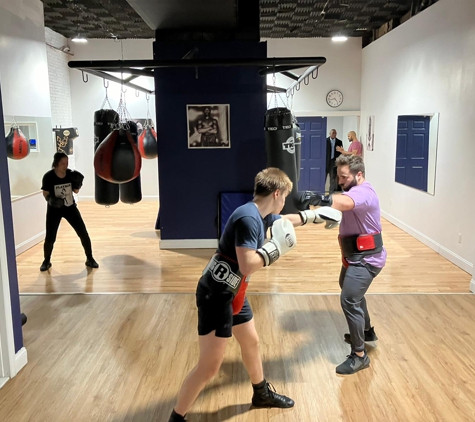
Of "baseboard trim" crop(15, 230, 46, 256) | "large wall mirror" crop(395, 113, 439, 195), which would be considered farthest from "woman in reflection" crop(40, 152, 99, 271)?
"large wall mirror" crop(395, 113, 439, 195)

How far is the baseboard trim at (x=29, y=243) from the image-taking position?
20.1 feet

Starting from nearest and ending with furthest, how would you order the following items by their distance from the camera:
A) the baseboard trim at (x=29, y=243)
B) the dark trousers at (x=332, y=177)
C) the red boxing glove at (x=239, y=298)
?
the red boxing glove at (x=239, y=298)
the baseboard trim at (x=29, y=243)
the dark trousers at (x=332, y=177)

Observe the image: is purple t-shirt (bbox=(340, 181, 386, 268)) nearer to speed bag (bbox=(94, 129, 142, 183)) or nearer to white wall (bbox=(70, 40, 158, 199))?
speed bag (bbox=(94, 129, 142, 183))

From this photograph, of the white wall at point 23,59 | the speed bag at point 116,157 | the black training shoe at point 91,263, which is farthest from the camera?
the white wall at point 23,59

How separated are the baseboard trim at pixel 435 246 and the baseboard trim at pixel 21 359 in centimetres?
443

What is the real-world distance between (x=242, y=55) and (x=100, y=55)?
511 cm

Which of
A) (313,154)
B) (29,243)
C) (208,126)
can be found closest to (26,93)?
(29,243)

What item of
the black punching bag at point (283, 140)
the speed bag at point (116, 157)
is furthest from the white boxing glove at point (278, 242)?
the speed bag at point (116, 157)

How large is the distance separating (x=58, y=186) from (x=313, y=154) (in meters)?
6.77

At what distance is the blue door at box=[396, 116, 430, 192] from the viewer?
640cm

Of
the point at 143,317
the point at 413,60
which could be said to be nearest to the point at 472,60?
the point at 413,60

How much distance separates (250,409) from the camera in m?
2.68

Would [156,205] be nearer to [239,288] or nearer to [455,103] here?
[455,103]

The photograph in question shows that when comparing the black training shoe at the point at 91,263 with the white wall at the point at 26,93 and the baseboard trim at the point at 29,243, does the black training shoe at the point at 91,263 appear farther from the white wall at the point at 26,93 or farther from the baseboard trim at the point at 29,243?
the white wall at the point at 26,93
